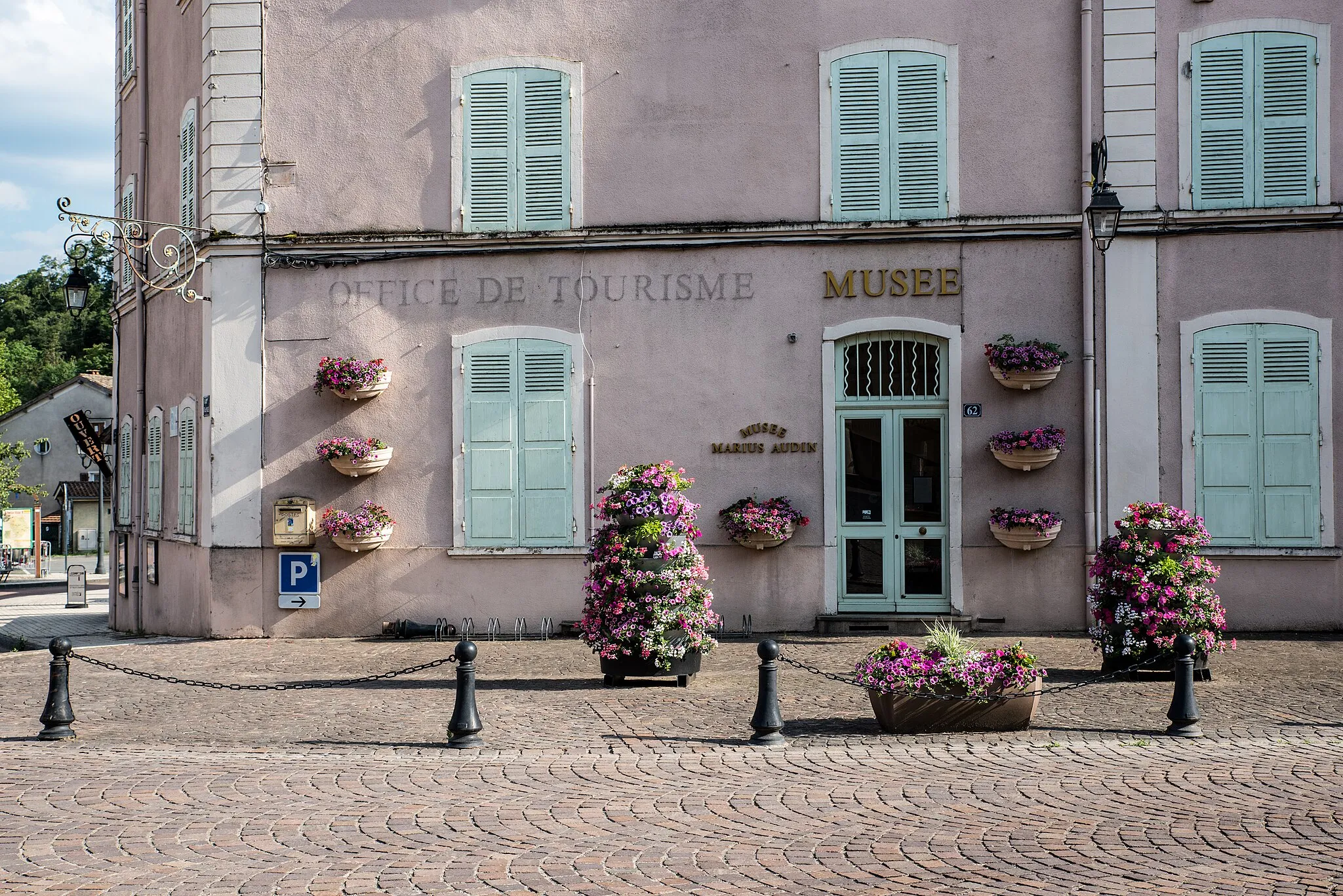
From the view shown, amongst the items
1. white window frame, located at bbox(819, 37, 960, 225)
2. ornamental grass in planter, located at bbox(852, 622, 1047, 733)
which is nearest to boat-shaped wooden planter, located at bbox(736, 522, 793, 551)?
white window frame, located at bbox(819, 37, 960, 225)

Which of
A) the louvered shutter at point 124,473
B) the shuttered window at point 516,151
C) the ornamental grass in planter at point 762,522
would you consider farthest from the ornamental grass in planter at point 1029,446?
the louvered shutter at point 124,473

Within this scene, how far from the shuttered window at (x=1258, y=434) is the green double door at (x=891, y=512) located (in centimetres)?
276

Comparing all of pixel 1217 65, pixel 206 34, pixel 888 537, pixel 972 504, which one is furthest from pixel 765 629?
pixel 206 34

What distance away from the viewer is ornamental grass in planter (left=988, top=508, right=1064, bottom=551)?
551 inches

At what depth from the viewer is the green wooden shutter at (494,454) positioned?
14891 millimetres

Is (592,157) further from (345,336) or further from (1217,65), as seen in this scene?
(1217,65)

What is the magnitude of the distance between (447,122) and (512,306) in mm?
2184

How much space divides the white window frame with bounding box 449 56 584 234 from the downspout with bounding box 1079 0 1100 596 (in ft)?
17.7

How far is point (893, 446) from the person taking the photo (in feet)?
47.9

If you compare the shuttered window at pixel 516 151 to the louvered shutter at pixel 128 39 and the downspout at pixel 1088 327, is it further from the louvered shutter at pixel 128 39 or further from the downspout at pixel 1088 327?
the louvered shutter at pixel 128 39

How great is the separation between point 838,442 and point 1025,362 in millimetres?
2126

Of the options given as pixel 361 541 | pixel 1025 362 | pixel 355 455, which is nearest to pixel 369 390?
pixel 355 455

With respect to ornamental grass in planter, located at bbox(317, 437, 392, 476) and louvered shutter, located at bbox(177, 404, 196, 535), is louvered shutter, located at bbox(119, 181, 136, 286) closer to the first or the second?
louvered shutter, located at bbox(177, 404, 196, 535)

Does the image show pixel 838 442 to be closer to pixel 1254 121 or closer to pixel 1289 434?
pixel 1289 434
